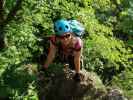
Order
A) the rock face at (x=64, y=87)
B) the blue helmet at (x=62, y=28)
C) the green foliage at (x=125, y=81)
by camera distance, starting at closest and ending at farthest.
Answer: the blue helmet at (x=62, y=28) → the rock face at (x=64, y=87) → the green foliage at (x=125, y=81)

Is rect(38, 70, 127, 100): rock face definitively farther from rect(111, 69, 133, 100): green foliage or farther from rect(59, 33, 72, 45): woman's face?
rect(111, 69, 133, 100): green foliage

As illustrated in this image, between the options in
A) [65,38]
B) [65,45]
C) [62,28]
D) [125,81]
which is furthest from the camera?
[125,81]

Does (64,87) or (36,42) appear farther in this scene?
(36,42)

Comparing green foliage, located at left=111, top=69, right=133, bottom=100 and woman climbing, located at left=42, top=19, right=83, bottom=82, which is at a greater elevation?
woman climbing, located at left=42, top=19, right=83, bottom=82

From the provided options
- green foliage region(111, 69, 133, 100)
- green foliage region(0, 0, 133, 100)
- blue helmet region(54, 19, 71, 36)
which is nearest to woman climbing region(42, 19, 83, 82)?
blue helmet region(54, 19, 71, 36)

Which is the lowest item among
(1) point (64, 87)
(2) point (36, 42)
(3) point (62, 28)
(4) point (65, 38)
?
(1) point (64, 87)

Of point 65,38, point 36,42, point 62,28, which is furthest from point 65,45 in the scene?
point 36,42

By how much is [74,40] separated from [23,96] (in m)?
1.34

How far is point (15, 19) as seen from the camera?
7.52 m

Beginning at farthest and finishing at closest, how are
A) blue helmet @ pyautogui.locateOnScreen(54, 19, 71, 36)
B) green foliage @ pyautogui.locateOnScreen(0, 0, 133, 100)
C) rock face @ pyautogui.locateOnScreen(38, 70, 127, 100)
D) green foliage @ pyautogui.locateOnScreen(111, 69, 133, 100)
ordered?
green foliage @ pyautogui.locateOnScreen(111, 69, 133, 100)
rock face @ pyautogui.locateOnScreen(38, 70, 127, 100)
green foliage @ pyautogui.locateOnScreen(0, 0, 133, 100)
blue helmet @ pyautogui.locateOnScreen(54, 19, 71, 36)

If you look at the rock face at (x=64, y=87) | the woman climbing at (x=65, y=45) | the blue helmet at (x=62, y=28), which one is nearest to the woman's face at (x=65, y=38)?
the woman climbing at (x=65, y=45)

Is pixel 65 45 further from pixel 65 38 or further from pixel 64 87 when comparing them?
pixel 64 87

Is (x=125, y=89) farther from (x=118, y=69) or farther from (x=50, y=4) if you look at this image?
(x=50, y=4)

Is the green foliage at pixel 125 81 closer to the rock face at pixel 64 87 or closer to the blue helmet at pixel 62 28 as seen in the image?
the rock face at pixel 64 87
